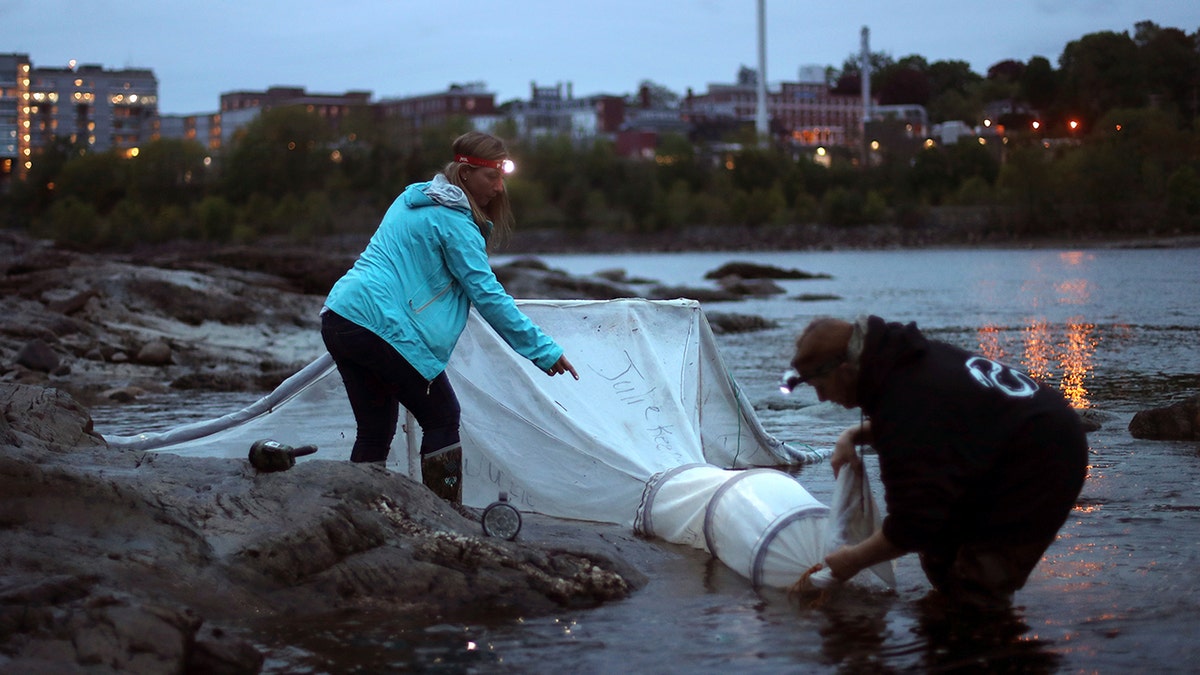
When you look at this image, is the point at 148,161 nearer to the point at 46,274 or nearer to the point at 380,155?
the point at 380,155

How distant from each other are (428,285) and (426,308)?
0.33 ft

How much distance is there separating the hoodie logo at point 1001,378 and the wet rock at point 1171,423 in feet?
18.6

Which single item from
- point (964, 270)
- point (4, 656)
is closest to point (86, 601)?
point (4, 656)

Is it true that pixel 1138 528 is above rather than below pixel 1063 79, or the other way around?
below

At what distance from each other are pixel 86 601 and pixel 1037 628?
3.39 m

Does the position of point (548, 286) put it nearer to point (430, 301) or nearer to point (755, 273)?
point (755, 273)

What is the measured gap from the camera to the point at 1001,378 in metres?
4.41

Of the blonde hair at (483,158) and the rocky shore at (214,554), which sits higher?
the blonde hair at (483,158)

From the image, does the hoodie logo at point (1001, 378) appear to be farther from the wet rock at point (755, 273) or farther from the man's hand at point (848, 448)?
the wet rock at point (755, 273)

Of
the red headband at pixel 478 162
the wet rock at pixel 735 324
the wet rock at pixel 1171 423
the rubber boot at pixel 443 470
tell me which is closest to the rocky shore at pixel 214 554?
the rubber boot at pixel 443 470

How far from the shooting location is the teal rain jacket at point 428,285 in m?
5.57

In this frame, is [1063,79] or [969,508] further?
[1063,79]

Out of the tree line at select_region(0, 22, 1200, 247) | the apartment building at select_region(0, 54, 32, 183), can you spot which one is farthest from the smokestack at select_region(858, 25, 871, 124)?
the apartment building at select_region(0, 54, 32, 183)

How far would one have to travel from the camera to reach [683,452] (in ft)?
23.7
